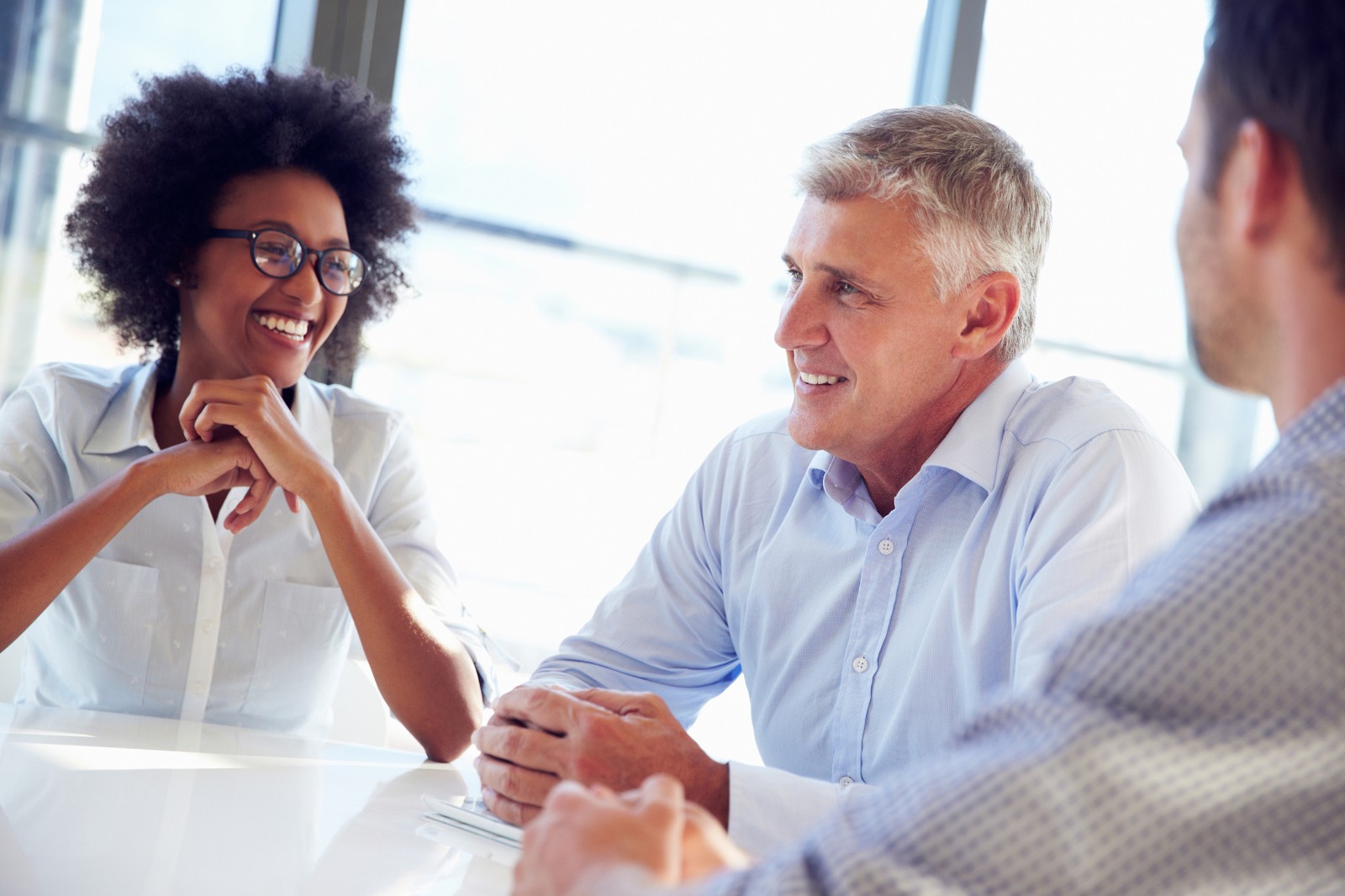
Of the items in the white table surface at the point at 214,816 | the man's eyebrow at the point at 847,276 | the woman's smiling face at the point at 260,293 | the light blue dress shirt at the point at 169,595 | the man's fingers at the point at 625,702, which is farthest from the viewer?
the woman's smiling face at the point at 260,293

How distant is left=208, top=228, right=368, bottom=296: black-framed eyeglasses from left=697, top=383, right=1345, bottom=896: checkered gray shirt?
4.85 ft

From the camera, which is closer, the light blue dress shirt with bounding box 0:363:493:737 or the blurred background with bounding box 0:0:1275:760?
the light blue dress shirt with bounding box 0:363:493:737

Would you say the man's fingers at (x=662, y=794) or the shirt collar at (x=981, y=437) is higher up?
the shirt collar at (x=981, y=437)

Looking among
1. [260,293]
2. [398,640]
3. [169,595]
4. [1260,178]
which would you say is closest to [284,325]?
[260,293]

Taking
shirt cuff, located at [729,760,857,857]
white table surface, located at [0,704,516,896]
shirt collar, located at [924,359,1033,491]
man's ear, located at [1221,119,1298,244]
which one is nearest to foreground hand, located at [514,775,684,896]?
white table surface, located at [0,704,516,896]

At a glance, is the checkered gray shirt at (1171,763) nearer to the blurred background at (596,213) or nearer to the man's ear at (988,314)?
the man's ear at (988,314)

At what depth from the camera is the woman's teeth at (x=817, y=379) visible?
1.65m

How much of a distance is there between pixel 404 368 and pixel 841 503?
1.50m

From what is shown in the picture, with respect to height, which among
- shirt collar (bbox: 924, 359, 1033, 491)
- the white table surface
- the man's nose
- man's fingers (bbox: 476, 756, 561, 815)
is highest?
the man's nose

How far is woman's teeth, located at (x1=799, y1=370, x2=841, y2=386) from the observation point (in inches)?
65.0

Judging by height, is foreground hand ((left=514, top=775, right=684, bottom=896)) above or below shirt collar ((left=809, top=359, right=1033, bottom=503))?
below

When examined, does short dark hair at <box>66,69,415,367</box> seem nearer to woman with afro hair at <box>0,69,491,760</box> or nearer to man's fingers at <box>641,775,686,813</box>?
woman with afro hair at <box>0,69,491,760</box>

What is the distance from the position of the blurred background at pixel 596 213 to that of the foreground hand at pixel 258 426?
3.32ft

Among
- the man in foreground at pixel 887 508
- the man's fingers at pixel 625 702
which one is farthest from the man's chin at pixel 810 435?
the man's fingers at pixel 625 702
